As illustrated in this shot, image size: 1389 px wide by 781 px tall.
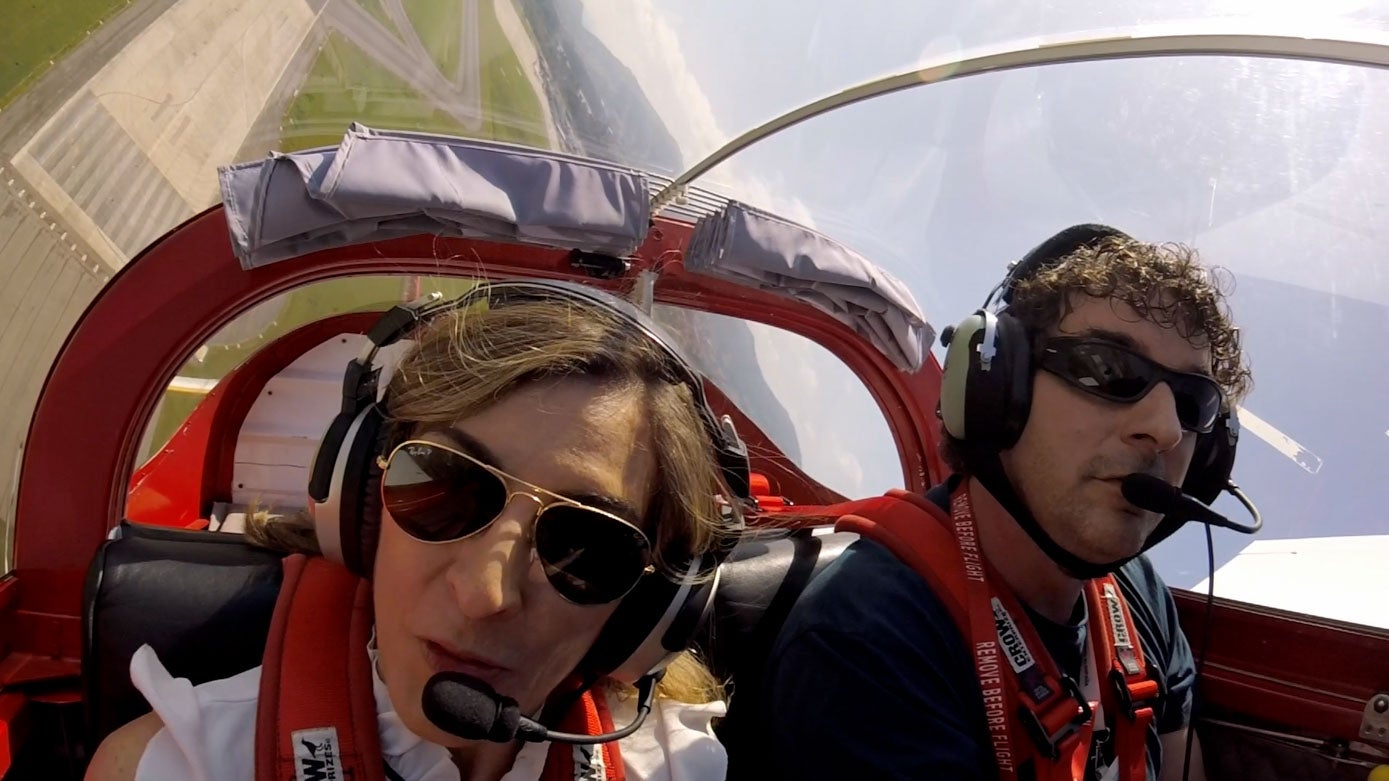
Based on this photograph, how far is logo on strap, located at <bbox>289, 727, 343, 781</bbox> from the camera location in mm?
809

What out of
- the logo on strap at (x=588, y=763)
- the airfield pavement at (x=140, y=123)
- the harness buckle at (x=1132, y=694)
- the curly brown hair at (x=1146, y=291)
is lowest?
the harness buckle at (x=1132, y=694)

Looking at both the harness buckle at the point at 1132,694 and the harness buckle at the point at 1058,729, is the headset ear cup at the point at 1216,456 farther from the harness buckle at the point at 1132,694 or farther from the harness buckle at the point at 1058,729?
the harness buckle at the point at 1058,729

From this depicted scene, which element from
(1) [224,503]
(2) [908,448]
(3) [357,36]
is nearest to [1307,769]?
(2) [908,448]

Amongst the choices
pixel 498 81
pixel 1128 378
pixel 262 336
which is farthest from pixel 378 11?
pixel 1128 378

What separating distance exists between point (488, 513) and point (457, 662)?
0.53 feet

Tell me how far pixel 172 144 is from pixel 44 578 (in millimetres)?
7021

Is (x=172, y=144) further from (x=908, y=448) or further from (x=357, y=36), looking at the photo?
(x=908, y=448)

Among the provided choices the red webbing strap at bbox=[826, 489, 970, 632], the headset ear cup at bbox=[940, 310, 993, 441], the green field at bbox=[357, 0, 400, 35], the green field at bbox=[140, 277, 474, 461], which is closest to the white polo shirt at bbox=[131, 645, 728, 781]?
the red webbing strap at bbox=[826, 489, 970, 632]

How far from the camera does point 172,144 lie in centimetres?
696

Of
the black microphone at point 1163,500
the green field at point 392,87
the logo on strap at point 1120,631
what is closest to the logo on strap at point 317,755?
the black microphone at point 1163,500

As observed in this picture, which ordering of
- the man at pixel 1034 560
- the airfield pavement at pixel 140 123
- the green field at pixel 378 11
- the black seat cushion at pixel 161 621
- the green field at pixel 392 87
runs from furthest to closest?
the green field at pixel 378 11, the green field at pixel 392 87, the airfield pavement at pixel 140 123, the man at pixel 1034 560, the black seat cushion at pixel 161 621

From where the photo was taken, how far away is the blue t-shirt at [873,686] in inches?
44.0

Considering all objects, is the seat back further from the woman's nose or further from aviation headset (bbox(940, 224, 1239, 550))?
aviation headset (bbox(940, 224, 1239, 550))

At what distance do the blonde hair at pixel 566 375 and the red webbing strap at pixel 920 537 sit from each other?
0.50m
